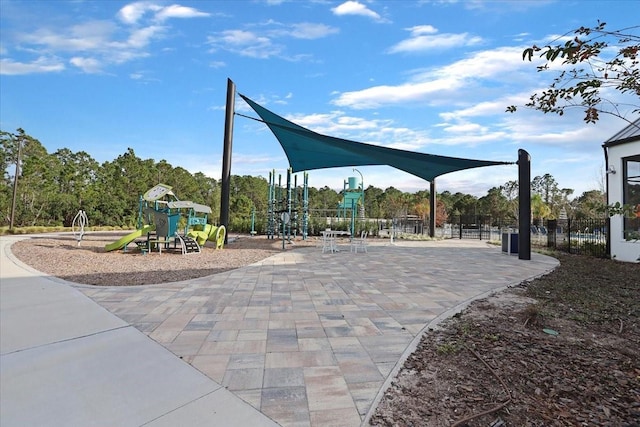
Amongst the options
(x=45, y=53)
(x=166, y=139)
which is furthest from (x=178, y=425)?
(x=166, y=139)

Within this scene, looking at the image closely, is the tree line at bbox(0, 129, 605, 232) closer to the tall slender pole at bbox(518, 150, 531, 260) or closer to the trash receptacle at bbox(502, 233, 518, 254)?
the trash receptacle at bbox(502, 233, 518, 254)

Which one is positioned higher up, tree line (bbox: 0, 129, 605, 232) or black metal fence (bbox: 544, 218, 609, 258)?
tree line (bbox: 0, 129, 605, 232)

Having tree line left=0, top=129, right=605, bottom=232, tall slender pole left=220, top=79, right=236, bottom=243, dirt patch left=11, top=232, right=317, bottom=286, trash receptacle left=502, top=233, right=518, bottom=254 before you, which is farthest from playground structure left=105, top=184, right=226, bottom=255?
trash receptacle left=502, top=233, right=518, bottom=254

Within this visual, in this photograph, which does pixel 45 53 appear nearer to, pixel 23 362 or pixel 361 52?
pixel 361 52

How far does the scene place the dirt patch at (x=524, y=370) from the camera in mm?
1858

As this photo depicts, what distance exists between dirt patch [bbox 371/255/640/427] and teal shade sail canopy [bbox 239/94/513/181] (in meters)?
4.38

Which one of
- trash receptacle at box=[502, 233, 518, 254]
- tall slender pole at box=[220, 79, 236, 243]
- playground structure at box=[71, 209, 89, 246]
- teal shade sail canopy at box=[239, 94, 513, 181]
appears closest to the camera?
teal shade sail canopy at box=[239, 94, 513, 181]

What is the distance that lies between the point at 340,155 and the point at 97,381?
348 inches

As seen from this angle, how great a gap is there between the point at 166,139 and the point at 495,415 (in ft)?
49.1

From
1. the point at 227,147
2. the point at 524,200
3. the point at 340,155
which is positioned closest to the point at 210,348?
the point at 340,155

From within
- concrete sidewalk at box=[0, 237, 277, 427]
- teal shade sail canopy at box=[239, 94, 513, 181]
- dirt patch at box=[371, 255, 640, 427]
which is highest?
teal shade sail canopy at box=[239, 94, 513, 181]

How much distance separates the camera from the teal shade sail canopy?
7.73 metres

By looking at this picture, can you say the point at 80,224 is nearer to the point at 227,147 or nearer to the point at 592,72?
the point at 227,147

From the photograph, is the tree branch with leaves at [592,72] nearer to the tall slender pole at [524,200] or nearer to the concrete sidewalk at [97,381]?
the concrete sidewalk at [97,381]
